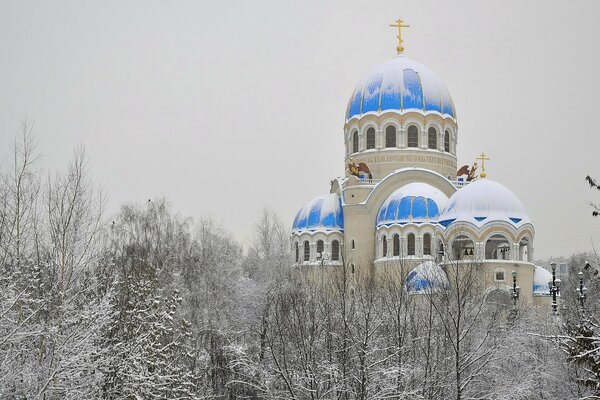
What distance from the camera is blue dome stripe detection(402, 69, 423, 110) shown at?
43.0 m

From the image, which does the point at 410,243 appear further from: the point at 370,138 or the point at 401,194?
the point at 370,138

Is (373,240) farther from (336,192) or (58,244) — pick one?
(58,244)

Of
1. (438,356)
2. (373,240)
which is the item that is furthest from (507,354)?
(373,240)

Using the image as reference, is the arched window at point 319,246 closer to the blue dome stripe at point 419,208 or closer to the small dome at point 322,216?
the small dome at point 322,216

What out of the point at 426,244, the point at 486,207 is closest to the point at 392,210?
the point at 426,244

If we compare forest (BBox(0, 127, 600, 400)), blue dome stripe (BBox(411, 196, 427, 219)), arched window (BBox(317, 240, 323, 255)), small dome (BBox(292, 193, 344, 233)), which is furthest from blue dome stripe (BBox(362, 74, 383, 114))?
forest (BBox(0, 127, 600, 400))

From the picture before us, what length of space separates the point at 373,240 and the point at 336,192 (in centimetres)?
538

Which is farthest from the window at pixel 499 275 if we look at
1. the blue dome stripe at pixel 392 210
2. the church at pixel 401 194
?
the blue dome stripe at pixel 392 210

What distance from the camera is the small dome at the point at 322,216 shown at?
43.5 m

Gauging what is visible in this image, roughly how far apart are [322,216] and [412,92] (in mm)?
7905

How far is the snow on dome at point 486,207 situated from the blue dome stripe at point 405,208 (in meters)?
2.69

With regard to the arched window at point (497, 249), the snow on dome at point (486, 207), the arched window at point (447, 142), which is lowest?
the arched window at point (497, 249)

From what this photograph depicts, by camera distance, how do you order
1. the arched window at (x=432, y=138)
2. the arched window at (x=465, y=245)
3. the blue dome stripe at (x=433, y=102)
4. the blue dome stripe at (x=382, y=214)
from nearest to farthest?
the arched window at (x=465, y=245)
the blue dome stripe at (x=382, y=214)
the blue dome stripe at (x=433, y=102)
the arched window at (x=432, y=138)

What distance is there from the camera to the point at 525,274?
35.4 metres
